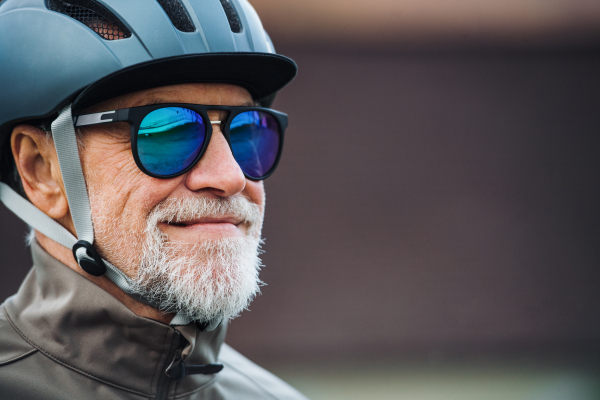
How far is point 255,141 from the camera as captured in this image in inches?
73.2

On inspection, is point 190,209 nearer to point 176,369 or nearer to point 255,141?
point 255,141

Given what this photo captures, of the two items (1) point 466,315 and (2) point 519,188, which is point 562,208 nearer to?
(2) point 519,188

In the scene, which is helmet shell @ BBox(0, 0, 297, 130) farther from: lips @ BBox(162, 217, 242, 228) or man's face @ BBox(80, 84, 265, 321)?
lips @ BBox(162, 217, 242, 228)

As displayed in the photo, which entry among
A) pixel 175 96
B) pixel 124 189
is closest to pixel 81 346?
pixel 124 189

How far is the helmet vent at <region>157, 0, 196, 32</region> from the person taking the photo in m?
1.72

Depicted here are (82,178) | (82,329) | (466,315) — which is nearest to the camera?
(82,329)

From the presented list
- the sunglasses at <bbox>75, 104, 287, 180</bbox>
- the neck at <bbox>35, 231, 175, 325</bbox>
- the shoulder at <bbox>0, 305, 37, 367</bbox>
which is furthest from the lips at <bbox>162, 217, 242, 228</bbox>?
the shoulder at <bbox>0, 305, 37, 367</bbox>

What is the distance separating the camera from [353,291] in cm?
625

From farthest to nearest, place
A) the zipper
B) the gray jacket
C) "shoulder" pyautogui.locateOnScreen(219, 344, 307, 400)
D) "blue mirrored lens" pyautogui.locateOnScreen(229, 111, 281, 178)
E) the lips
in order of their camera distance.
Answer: "shoulder" pyautogui.locateOnScreen(219, 344, 307, 400), "blue mirrored lens" pyautogui.locateOnScreen(229, 111, 281, 178), the lips, the zipper, the gray jacket

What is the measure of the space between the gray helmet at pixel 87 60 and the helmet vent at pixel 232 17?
0.37ft

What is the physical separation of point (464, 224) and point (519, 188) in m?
0.88

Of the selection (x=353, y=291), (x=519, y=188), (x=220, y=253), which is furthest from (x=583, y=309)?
(x=220, y=253)

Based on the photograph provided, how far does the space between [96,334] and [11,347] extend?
257 mm

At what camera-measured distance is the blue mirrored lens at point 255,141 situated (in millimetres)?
1770
